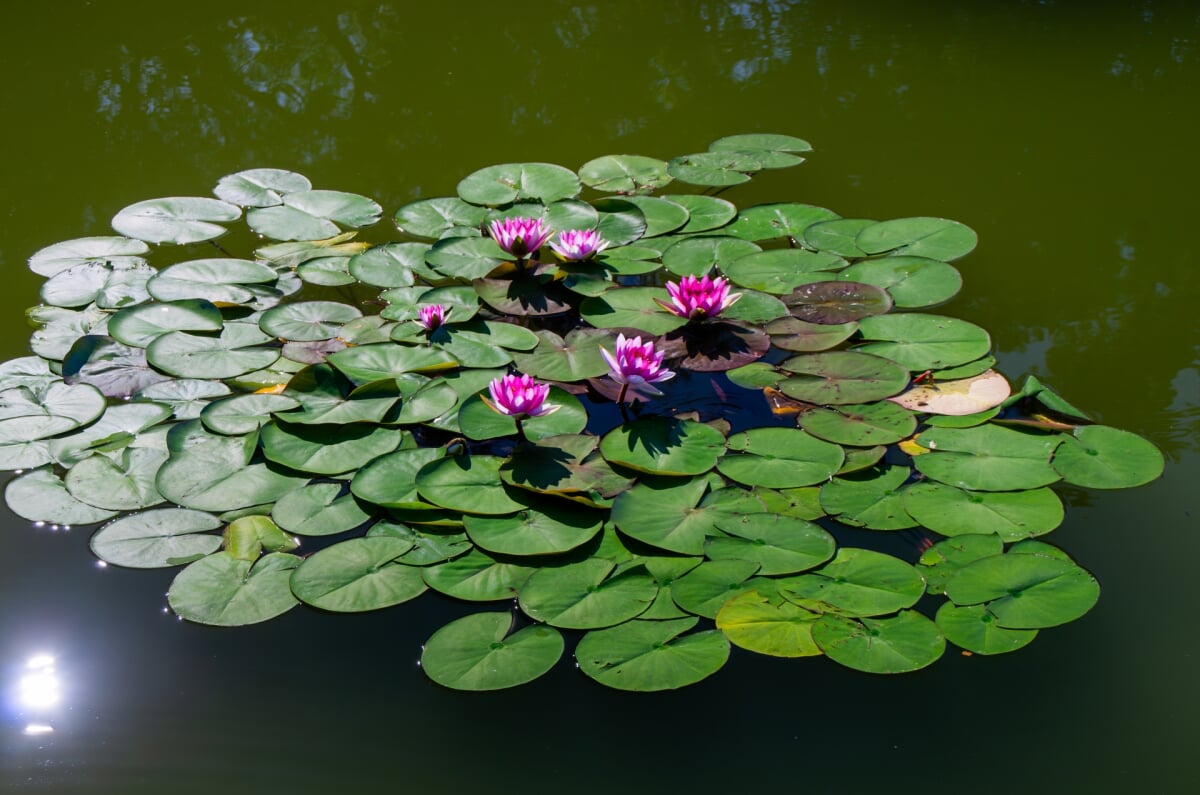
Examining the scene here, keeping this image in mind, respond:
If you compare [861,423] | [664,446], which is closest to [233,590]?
[664,446]

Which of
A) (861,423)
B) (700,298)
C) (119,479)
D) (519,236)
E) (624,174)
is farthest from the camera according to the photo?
(624,174)

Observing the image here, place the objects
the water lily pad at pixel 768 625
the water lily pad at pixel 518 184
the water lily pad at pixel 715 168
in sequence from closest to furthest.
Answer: the water lily pad at pixel 768 625, the water lily pad at pixel 518 184, the water lily pad at pixel 715 168

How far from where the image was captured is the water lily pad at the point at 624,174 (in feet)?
13.2

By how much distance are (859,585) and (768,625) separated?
27 centimetres

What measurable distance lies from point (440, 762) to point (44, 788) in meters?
0.84

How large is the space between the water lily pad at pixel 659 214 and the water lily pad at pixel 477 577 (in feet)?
5.45

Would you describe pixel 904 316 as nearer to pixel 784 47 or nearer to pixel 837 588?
pixel 837 588

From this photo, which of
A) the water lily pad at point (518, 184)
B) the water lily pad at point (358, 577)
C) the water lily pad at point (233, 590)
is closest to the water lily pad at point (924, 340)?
the water lily pad at point (518, 184)

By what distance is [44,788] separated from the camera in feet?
6.79

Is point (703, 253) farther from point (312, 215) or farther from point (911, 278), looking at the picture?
point (312, 215)

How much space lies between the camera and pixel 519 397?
105 inches

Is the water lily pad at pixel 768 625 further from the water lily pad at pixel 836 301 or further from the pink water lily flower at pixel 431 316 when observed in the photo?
the pink water lily flower at pixel 431 316

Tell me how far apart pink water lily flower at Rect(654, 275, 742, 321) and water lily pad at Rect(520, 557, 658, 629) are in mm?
1002

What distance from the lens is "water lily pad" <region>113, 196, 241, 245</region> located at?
3.71 metres
